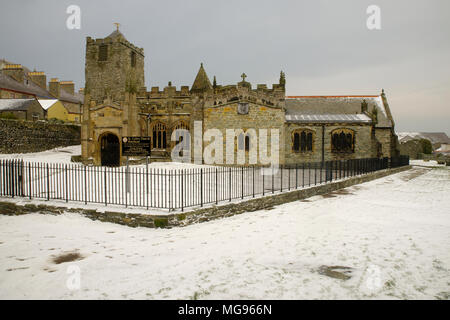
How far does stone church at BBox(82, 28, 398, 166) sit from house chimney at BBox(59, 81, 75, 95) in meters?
35.4

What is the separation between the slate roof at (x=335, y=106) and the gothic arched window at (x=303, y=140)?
2.68 metres

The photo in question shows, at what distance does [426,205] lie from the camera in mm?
12203

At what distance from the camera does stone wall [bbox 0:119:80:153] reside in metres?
27.1

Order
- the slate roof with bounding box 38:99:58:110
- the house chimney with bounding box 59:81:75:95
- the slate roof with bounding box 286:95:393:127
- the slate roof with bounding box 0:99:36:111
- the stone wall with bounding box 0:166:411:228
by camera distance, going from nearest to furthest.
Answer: the stone wall with bounding box 0:166:411:228
the slate roof with bounding box 286:95:393:127
the slate roof with bounding box 0:99:36:111
the slate roof with bounding box 38:99:58:110
the house chimney with bounding box 59:81:75:95

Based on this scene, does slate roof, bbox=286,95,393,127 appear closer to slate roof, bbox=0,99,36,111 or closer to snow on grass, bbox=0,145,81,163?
snow on grass, bbox=0,145,81,163

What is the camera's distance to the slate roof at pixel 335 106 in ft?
102

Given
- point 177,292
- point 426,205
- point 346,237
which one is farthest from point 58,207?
point 426,205

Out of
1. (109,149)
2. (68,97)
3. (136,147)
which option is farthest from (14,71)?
(136,147)

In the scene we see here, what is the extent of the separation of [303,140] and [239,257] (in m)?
24.3

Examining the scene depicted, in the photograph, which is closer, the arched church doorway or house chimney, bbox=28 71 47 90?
the arched church doorway

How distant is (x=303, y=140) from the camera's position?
29.1 metres

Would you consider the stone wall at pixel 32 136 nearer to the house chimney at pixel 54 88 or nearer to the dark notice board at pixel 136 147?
the house chimney at pixel 54 88

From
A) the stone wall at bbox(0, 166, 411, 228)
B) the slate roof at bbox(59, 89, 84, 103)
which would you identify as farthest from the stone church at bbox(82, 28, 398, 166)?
the slate roof at bbox(59, 89, 84, 103)

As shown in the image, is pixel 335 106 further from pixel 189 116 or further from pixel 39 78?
pixel 39 78
